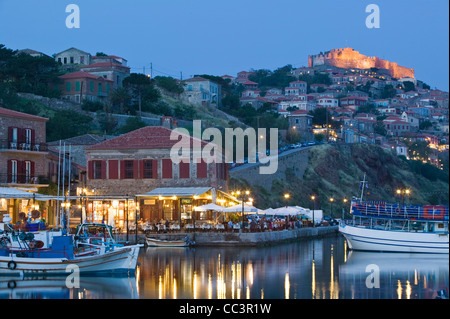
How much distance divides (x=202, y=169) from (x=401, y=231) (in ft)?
44.2

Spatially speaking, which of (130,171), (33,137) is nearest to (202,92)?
(130,171)

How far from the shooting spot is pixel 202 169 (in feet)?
157

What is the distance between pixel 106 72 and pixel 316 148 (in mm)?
28570

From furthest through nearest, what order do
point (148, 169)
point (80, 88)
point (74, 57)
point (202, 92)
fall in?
1. point (202, 92)
2. point (74, 57)
3. point (80, 88)
4. point (148, 169)

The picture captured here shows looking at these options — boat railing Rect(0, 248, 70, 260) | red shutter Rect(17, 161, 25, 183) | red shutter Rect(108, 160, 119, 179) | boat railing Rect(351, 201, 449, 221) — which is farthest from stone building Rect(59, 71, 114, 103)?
boat railing Rect(0, 248, 70, 260)

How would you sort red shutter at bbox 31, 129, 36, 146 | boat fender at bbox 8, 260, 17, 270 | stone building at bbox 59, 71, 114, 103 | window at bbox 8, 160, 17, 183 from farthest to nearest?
stone building at bbox 59, 71, 114, 103
red shutter at bbox 31, 129, 36, 146
window at bbox 8, 160, 17, 183
boat fender at bbox 8, 260, 17, 270

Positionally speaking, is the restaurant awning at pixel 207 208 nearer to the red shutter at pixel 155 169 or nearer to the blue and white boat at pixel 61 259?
the red shutter at pixel 155 169

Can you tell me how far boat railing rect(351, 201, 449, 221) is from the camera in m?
39.2

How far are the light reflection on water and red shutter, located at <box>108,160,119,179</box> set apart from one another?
11.8m

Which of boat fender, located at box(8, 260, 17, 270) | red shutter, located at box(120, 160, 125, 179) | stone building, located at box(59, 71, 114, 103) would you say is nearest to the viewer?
boat fender, located at box(8, 260, 17, 270)

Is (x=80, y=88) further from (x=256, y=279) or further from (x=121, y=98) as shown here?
(x=256, y=279)

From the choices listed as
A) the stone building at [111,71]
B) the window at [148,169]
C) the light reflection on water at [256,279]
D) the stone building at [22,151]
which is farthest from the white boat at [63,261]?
the stone building at [111,71]

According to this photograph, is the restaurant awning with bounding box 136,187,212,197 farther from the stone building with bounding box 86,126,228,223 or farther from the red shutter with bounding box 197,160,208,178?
the red shutter with bounding box 197,160,208,178
